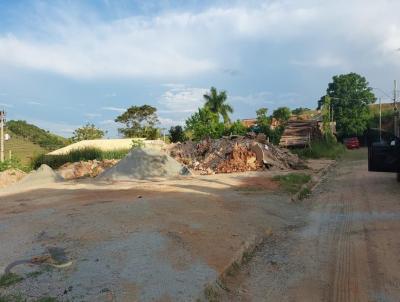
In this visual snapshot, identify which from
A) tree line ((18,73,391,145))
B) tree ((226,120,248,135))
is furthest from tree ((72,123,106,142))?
tree ((226,120,248,135))

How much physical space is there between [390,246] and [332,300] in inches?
114

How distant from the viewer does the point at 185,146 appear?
3145 cm

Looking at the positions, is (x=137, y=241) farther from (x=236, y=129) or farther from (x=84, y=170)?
(x=236, y=129)

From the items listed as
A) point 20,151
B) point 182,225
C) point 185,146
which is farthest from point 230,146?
point 20,151

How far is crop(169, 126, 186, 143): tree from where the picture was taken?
2038 inches

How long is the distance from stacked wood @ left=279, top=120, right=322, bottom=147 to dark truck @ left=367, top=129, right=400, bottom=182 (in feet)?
80.8

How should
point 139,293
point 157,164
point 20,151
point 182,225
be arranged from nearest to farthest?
point 139,293
point 182,225
point 157,164
point 20,151

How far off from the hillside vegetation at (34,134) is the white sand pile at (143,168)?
132 feet

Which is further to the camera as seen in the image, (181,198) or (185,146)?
(185,146)

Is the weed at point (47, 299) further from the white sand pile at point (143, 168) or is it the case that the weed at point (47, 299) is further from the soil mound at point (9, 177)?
the soil mound at point (9, 177)

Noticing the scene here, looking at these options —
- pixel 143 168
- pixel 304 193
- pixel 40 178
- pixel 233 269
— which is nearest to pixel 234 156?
pixel 143 168

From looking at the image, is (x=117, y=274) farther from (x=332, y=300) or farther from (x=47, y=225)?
(x=47, y=225)

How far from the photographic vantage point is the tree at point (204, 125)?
4037cm

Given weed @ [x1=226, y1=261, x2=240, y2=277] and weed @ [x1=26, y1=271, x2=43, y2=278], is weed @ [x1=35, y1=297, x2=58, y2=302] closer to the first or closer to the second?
weed @ [x1=26, y1=271, x2=43, y2=278]
